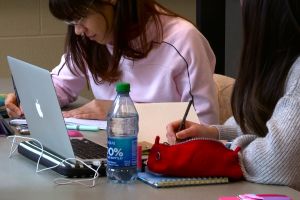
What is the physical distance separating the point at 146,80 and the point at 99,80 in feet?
0.61

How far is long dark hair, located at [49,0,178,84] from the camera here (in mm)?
2180

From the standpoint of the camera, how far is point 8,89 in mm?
2812

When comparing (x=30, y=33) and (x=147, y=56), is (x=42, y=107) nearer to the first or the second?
(x=147, y=56)

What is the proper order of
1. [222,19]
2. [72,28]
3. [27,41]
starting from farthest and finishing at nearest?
[222,19]
[27,41]
[72,28]

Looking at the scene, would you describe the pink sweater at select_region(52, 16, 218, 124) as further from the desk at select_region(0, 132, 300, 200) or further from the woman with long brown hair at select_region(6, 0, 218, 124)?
the desk at select_region(0, 132, 300, 200)

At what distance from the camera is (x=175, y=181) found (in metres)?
1.35

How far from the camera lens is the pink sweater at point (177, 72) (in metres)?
2.22

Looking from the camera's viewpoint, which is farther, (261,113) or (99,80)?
(99,80)

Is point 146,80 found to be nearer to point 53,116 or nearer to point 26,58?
point 53,116

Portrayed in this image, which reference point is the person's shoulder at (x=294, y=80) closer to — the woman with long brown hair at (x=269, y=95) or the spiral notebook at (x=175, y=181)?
the woman with long brown hair at (x=269, y=95)

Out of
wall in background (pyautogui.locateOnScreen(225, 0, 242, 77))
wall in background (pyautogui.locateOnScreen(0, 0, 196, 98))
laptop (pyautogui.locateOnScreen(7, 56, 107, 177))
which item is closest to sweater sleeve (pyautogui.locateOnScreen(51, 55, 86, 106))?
laptop (pyautogui.locateOnScreen(7, 56, 107, 177))

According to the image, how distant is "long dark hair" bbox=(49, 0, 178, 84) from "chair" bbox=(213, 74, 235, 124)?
342mm

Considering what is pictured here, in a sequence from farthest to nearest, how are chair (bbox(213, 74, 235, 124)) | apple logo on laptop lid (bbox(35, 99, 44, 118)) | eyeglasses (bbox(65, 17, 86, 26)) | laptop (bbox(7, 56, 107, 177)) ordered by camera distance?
chair (bbox(213, 74, 235, 124))
eyeglasses (bbox(65, 17, 86, 26))
apple logo on laptop lid (bbox(35, 99, 44, 118))
laptop (bbox(7, 56, 107, 177))

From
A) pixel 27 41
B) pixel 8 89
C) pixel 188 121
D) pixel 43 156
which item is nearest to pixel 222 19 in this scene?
pixel 27 41
